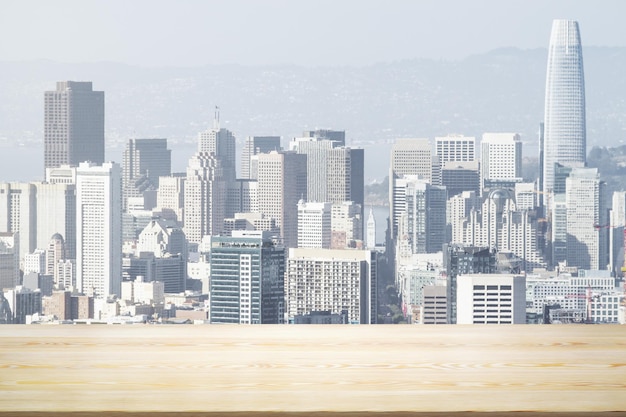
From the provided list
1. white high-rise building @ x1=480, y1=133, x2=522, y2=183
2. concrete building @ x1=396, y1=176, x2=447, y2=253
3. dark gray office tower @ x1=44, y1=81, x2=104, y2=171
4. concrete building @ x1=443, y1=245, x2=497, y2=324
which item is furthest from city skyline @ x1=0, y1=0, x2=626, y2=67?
concrete building @ x1=443, y1=245, x2=497, y2=324

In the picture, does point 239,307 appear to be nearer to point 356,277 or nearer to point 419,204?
point 356,277

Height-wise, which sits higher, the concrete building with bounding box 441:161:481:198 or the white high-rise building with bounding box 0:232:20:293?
the concrete building with bounding box 441:161:481:198

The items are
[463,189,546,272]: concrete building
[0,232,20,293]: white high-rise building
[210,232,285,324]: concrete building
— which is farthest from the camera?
[463,189,546,272]: concrete building

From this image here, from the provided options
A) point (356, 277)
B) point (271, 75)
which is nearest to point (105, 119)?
point (271, 75)

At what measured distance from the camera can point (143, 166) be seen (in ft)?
89.4

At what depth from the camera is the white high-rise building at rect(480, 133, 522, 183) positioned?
27.0m

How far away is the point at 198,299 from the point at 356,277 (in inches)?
119

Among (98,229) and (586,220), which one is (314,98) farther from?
(586,220)

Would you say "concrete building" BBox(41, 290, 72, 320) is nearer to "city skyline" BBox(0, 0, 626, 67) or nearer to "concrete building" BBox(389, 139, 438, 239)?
"city skyline" BBox(0, 0, 626, 67)

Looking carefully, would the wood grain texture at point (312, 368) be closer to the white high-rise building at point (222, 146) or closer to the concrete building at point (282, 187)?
the concrete building at point (282, 187)

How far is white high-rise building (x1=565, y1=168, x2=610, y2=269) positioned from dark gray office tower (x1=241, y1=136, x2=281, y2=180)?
729cm

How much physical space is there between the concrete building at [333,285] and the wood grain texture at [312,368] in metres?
17.5

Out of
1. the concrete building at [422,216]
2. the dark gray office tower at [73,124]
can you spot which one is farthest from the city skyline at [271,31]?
the concrete building at [422,216]

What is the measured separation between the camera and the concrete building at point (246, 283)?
60.1ft
